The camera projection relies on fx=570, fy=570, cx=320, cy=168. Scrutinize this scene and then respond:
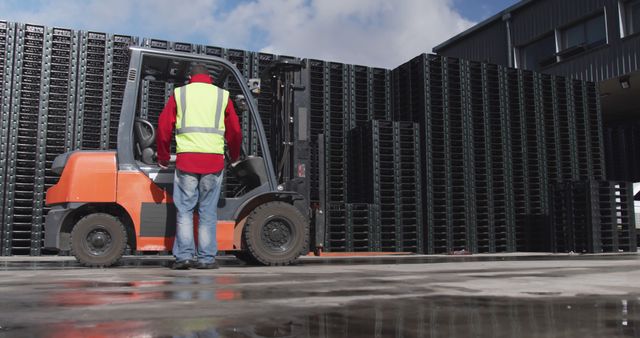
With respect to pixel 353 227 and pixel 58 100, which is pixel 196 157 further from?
pixel 58 100

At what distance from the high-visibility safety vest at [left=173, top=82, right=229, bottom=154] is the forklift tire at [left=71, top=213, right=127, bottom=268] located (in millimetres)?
1196

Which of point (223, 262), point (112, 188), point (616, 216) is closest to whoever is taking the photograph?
point (112, 188)

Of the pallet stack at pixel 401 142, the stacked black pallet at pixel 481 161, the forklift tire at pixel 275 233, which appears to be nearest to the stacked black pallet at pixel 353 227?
the pallet stack at pixel 401 142

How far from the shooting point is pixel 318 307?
279 centimetres

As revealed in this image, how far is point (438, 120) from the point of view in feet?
36.7

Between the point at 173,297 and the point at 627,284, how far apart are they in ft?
10.4

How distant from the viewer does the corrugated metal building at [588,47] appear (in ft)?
54.2

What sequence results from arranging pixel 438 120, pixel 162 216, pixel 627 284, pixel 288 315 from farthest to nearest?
pixel 438 120
pixel 162 216
pixel 627 284
pixel 288 315

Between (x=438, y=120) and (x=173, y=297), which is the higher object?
(x=438, y=120)

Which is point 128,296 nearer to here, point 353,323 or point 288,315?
point 288,315

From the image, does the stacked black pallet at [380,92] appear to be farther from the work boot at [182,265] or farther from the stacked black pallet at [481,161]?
the work boot at [182,265]

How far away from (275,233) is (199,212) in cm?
99

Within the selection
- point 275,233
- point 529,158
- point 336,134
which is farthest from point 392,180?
point 275,233

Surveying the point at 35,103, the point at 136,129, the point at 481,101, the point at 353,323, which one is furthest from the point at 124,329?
the point at 481,101
